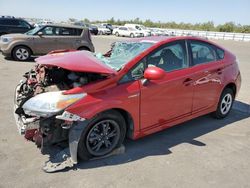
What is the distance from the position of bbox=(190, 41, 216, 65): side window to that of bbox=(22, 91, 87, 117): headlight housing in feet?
7.48

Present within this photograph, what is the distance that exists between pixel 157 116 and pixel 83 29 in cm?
1023

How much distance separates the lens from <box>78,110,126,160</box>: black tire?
392 cm

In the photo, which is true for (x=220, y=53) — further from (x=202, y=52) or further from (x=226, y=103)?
(x=226, y=103)

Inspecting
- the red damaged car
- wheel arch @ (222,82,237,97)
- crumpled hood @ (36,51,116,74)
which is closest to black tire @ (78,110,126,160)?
the red damaged car

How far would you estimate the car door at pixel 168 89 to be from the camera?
434cm

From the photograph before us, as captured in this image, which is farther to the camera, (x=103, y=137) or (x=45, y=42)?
(x=45, y=42)

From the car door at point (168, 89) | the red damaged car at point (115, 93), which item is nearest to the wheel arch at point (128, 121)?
the red damaged car at point (115, 93)

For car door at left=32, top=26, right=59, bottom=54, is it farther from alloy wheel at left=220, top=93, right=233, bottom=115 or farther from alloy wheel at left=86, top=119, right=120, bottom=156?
alloy wheel at left=86, top=119, right=120, bottom=156

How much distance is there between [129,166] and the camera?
13.1 ft

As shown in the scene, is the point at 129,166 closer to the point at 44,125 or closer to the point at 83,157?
the point at 83,157

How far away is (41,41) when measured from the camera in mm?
13023

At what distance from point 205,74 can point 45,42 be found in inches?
373

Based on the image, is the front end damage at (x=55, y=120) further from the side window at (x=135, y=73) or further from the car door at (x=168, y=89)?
the car door at (x=168, y=89)

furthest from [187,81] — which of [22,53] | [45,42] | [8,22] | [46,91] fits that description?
[8,22]
